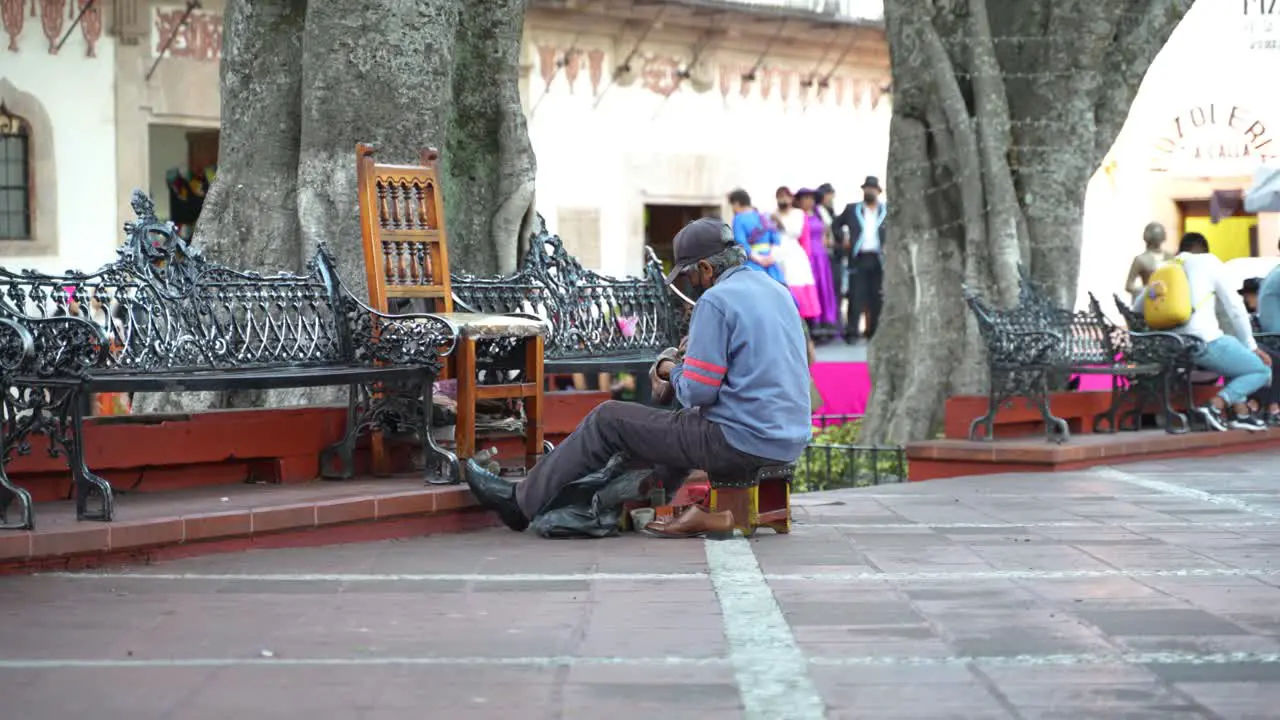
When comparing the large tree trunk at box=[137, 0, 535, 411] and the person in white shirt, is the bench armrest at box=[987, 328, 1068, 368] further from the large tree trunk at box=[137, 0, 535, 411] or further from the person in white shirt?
the large tree trunk at box=[137, 0, 535, 411]

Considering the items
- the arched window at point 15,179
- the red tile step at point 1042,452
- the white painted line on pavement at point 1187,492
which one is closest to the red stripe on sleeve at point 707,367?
the white painted line on pavement at point 1187,492

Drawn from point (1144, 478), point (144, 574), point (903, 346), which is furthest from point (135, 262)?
point (903, 346)

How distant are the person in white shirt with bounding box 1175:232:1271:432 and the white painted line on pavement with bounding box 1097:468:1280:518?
6.58ft

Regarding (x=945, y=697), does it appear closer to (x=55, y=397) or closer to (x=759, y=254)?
(x=55, y=397)

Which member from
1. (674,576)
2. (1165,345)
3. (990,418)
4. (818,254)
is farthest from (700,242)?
(818,254)

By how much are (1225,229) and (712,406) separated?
25226 mm

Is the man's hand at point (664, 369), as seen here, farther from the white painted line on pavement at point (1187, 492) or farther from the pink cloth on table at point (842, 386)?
the pink cloth on table at point (842, 386)

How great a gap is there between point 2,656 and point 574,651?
1.56m

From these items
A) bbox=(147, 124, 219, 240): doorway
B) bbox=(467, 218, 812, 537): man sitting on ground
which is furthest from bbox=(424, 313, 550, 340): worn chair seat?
bbox=(147, 124, 219, 240): doorway

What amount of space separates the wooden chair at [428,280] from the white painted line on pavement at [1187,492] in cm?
346

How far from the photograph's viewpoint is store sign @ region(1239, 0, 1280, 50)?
95.9 feet

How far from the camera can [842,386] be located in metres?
18.8

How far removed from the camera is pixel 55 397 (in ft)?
23.2

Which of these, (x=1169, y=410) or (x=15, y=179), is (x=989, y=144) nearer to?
(x=1169, y=410)
